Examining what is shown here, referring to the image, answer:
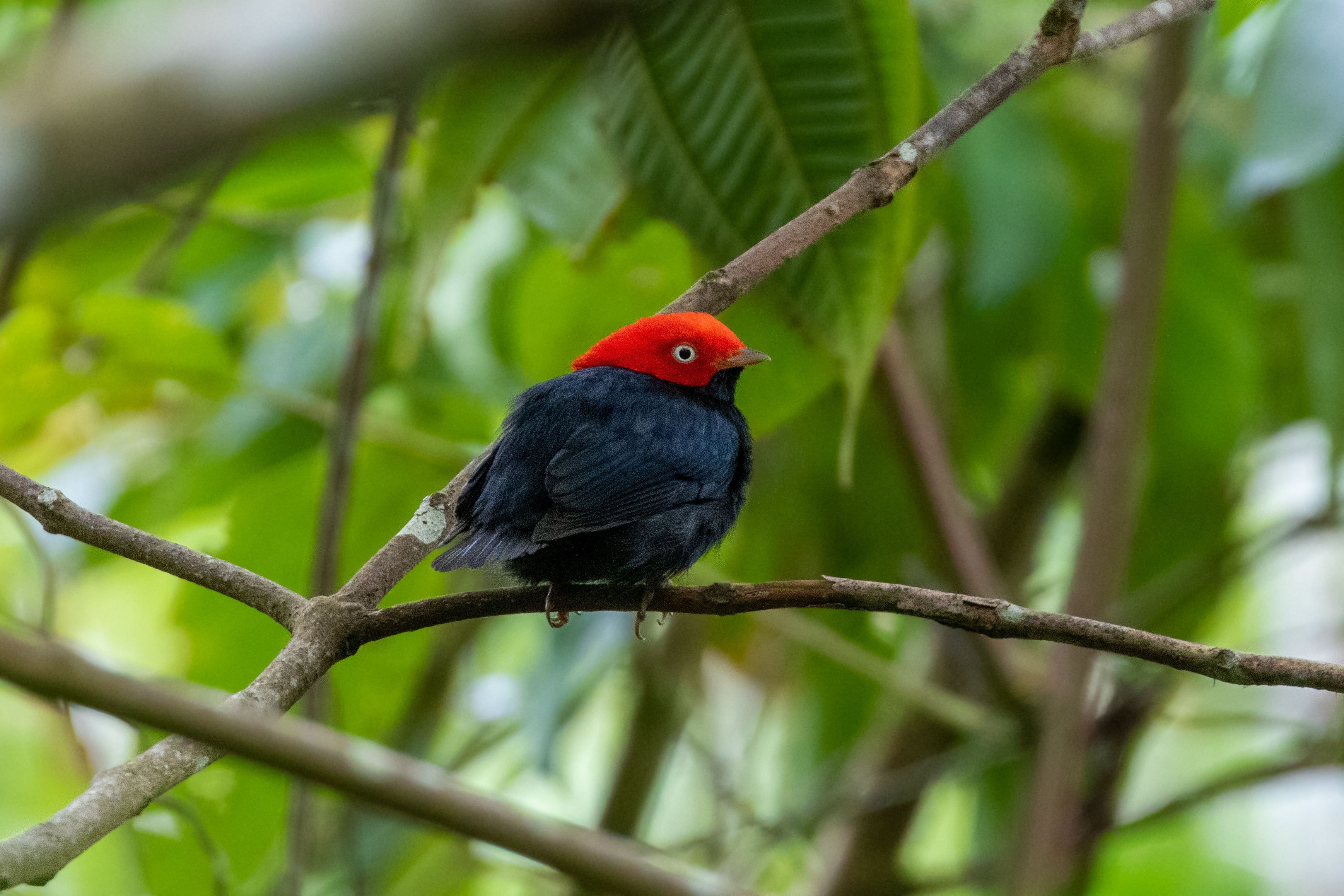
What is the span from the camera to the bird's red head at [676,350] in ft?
8.72

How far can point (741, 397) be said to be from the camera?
106 inches

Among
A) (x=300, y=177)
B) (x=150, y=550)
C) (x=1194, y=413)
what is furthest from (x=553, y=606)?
(x=1194, y=413)

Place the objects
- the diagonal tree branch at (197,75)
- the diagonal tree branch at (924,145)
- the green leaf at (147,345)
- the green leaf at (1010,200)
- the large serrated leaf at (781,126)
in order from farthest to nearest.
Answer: the green leaf at (1010,200) → the green leaf at (147,345) → the large serrated leaf at (781,126) → the diagonal tree branch at (924,145) → the diagonal tree branch at (197,75)

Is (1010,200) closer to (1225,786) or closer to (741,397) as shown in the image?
(741,397)

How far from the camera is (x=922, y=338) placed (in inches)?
193

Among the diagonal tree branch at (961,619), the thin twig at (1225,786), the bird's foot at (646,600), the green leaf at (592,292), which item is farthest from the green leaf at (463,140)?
the thin twig at (1225,786)

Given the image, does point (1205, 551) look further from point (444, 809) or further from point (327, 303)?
point (444, 809)

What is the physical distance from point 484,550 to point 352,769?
1268 millimetres

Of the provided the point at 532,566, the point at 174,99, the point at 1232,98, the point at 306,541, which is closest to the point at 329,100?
the point at 174,99

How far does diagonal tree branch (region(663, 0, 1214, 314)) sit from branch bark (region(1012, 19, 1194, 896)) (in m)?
1.16

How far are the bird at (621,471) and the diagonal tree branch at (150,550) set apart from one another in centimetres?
36

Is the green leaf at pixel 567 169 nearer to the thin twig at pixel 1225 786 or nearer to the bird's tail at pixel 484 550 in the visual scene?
the bird's tail at pixel 484 550

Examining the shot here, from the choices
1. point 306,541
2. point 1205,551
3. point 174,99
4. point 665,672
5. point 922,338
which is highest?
Result: point 922,338

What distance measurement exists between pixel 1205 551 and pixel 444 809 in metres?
3.62
